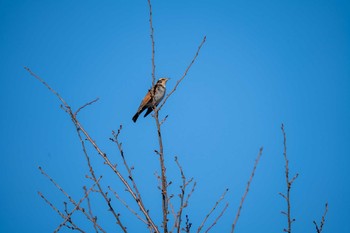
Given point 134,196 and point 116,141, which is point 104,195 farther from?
point 116,141

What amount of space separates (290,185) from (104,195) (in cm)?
188

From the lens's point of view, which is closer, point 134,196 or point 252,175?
point 252,175


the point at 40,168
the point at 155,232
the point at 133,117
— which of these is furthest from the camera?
the point at 133,117

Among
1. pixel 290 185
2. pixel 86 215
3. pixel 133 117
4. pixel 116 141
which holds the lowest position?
pixel 86 215

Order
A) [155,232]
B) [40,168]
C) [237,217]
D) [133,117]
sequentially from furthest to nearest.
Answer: [133,117], [40,168], [155,232], [237,217]

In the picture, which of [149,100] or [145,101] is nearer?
[149,100]

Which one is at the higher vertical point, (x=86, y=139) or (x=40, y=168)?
(x=86, y=139)

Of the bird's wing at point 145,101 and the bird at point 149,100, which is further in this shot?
the bird's wing at point 145,101

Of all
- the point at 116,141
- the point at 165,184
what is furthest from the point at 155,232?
the point at 116,141

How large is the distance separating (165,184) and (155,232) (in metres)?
0.48

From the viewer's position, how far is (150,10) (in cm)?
410

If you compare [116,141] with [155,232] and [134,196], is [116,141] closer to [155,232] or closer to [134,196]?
[134,196]

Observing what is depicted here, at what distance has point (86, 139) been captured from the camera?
3920 millimetres

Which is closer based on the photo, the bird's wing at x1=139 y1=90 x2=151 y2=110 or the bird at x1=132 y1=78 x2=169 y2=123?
the bird at x1=132 y1=78 x2=169 y2=123
